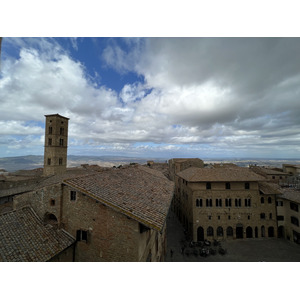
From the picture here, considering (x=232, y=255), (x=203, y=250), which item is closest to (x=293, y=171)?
(x=232, y=255)

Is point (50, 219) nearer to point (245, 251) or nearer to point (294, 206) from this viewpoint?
point (245, 251)

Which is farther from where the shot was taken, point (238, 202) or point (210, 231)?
point (238, 202)

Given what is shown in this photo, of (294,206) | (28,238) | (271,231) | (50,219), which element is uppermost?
(50,219)

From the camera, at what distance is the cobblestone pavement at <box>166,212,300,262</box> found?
66.5 ft

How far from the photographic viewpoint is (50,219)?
857 centimetres

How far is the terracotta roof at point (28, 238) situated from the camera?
625cm

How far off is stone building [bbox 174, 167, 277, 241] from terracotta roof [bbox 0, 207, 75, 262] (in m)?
20.9

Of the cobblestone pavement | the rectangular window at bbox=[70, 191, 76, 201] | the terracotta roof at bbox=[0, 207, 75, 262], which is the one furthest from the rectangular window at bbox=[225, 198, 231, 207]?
the rectangular window at bbox=[70, 191, 76, 201]

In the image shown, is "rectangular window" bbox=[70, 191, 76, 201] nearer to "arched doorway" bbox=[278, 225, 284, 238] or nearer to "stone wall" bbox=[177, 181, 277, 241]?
"stone wall" bbox=[177, 181, 277, 241]

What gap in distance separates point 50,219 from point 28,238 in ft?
5.08

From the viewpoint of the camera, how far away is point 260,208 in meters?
25.7

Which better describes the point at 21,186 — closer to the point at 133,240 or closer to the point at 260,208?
the point at 133,240

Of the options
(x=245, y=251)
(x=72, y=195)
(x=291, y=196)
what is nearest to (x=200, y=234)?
(x=245, y=251)

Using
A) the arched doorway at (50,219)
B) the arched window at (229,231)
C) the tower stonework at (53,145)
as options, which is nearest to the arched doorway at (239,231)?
the arched window at (229,231)
